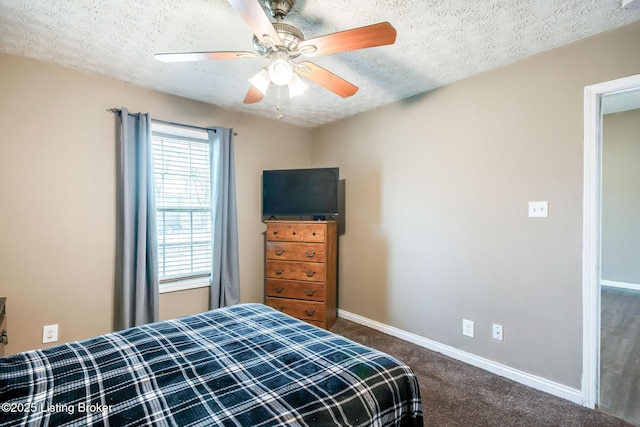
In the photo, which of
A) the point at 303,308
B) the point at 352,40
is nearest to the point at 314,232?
the point at 303,308

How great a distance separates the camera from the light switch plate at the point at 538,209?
7.09 feet

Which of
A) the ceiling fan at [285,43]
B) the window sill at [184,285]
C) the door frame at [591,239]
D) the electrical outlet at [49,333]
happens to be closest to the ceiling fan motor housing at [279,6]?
the ceiling fan at [285,43]

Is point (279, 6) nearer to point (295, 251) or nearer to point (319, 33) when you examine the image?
point (319, 33)

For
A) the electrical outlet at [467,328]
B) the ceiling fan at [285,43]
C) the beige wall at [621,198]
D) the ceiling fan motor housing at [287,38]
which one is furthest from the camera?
the beige wall at [621,198]

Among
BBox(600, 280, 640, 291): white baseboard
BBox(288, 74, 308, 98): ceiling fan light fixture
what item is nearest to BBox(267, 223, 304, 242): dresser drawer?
BBox(288, 74, 308, 98): ceiling fan light fixture

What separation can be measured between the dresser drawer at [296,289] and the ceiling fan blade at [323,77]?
1958mm

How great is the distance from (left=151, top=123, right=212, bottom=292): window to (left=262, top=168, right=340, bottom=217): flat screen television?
67cm

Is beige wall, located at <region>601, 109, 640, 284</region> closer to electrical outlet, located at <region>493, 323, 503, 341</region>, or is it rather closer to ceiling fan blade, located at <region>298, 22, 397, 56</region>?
electrical outlet, located at <region>493, 323, 503, 341</region>

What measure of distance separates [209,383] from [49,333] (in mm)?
2084

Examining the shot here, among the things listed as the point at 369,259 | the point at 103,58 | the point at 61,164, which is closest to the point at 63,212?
the point at 61,164

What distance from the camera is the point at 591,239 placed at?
77.3 inches

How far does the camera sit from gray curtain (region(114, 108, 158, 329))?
259 cm

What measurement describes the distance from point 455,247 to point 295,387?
79.5 inches

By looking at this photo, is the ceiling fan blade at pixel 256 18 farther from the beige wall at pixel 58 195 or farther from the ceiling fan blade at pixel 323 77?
the beige wall at pixel 58 195
